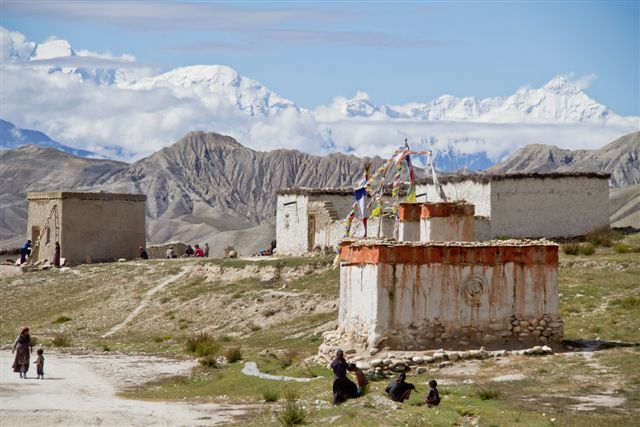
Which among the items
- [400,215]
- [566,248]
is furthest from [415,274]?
[566,248]

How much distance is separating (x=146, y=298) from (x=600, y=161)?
140319 mm

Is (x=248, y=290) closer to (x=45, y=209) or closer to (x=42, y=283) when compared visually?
(x=42, y=283)

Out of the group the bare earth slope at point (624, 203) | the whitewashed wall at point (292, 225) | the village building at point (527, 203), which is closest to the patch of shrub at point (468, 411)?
the village building at point (527, 203)

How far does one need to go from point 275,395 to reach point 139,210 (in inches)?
1408

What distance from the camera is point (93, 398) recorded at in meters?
25.6

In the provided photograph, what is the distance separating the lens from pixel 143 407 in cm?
2381

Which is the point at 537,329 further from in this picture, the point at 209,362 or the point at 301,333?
the point at 301,333

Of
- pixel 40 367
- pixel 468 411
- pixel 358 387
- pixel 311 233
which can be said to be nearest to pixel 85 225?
pixel 311 233

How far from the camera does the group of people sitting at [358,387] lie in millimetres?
19562

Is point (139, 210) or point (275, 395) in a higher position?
point (139, 210)

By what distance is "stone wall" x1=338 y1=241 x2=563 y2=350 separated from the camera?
79.9ft

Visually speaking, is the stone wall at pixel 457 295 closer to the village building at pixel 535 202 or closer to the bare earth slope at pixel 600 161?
the village building at pixel 535 202

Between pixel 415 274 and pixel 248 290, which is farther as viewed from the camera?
pixel 248 290

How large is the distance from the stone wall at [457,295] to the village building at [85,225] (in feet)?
105
